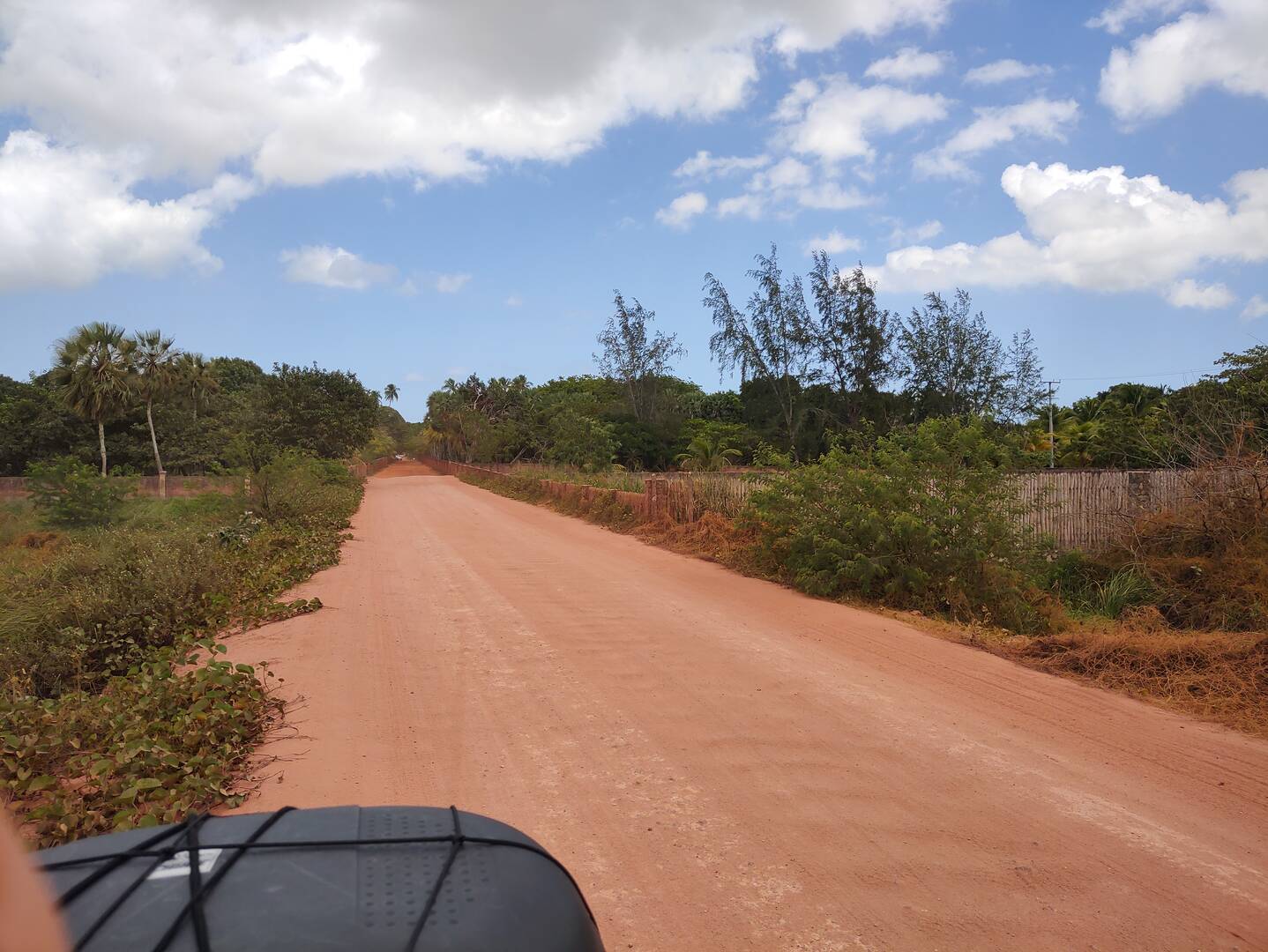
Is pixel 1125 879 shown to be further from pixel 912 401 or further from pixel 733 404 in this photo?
pixel 733 404

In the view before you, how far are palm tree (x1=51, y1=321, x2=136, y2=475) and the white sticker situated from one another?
144 ft

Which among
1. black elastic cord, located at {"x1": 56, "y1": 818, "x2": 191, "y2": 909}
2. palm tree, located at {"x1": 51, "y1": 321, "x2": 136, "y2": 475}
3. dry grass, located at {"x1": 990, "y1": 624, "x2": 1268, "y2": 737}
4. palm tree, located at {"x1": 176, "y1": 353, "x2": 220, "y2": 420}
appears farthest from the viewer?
palm tree, located at {"x1": 176, "y1": 353, "x2": 220, "y2": 420}

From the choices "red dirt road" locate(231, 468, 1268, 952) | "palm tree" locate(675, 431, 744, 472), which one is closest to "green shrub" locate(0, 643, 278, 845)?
"red dirt road" locate(231, 468, 1268, 952)

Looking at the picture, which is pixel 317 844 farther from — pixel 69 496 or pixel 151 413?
pixel 151 413

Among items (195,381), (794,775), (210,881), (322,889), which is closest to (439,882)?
(322,889)

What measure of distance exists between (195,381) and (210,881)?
5801 centimetres

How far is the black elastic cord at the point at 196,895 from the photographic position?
5.19 feet

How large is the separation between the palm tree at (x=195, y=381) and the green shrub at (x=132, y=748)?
4909 centimetres

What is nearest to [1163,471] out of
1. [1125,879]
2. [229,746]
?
[1125,879]

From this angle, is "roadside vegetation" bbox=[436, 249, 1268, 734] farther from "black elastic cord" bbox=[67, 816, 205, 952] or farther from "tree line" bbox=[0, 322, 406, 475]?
"tree line" bbox=[0, 322, 406, 475]

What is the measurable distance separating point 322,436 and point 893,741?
4247cm

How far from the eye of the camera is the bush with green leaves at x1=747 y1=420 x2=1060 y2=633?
959cm

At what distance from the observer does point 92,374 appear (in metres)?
39.2

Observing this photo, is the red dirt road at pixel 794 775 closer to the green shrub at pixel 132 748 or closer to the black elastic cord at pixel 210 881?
the green shrub at pixel 132 748
